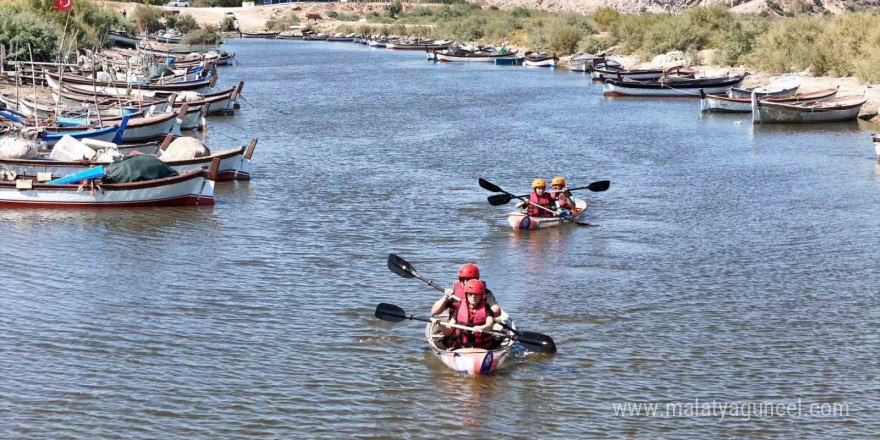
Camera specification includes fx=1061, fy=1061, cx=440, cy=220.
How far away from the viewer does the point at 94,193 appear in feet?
83.7

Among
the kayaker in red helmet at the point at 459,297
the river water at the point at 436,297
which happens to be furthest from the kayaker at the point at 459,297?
the river water at the point at 436,297

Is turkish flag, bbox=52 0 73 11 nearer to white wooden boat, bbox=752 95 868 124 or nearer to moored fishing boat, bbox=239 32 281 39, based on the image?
white wooden boat, bbox=752 95 868 124

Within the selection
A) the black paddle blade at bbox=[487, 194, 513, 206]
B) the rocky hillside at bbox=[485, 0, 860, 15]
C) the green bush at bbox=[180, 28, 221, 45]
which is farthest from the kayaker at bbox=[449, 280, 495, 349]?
the rocky hillside at bbox=[485, 0, 860, 15]

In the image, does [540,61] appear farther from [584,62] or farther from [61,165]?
[61,165]

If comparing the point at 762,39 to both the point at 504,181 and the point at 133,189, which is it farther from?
the point at 133,189

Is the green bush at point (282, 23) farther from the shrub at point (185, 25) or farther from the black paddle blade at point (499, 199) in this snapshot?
the black paddle blade at point (499, 199)

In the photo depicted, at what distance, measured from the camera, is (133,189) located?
2566 centimetres

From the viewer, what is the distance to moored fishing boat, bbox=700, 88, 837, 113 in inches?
1831

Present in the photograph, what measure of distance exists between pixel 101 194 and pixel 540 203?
416 inches

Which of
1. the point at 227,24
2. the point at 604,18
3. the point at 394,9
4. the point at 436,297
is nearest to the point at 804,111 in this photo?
the point at 436,297

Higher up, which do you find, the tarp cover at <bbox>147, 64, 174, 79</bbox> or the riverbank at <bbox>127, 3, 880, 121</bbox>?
the riverbank at <bbox>127, 3, 880, 121</bbox>

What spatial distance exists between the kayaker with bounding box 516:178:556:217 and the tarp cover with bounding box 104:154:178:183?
8988 millimetres

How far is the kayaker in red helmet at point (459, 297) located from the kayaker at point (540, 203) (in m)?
8.96

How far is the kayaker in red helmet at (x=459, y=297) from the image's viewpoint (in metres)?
14.7
